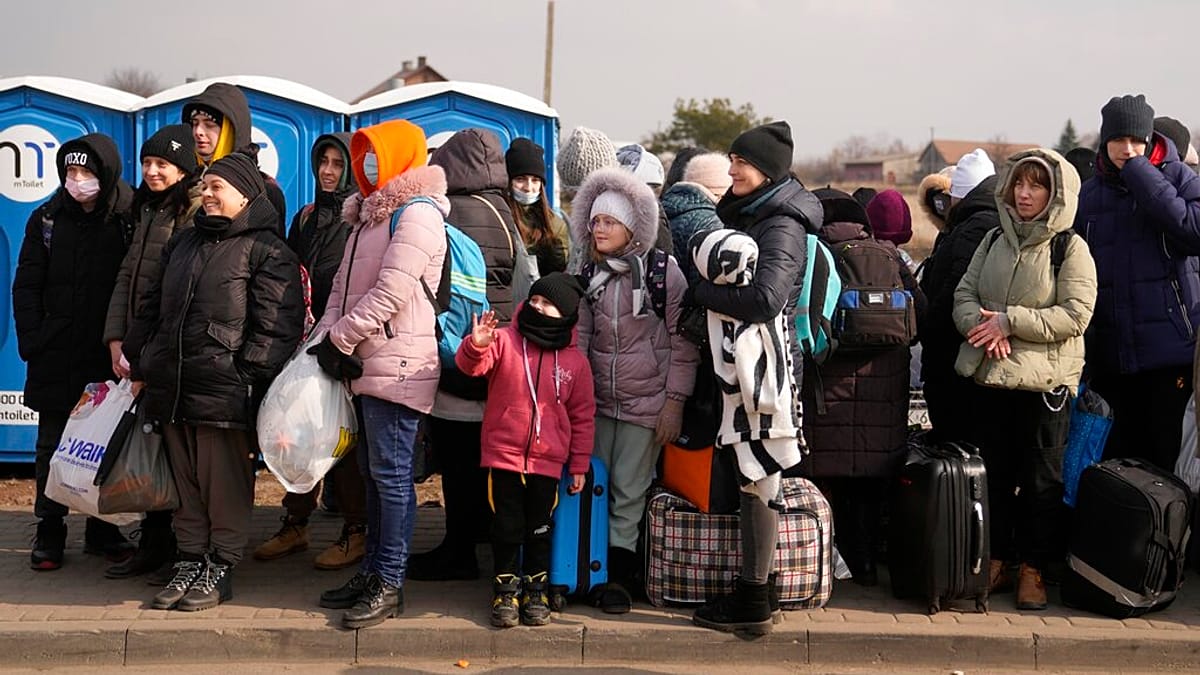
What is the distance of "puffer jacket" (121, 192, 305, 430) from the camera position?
4875 mm

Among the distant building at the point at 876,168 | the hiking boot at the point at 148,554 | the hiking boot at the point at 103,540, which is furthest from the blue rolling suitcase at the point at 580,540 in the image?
the distant building at the point at 876,168

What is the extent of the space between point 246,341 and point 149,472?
69 cm

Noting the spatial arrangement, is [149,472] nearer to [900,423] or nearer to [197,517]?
[197,517]

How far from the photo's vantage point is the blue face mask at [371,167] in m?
4.92

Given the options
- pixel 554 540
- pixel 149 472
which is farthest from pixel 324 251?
pixel 554 540

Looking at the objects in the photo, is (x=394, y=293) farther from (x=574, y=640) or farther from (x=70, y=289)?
(x=70, y=289)

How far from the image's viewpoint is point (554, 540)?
500cm

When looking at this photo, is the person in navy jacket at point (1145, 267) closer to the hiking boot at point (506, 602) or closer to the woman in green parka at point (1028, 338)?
the woman in green parka at point (1028, 338)

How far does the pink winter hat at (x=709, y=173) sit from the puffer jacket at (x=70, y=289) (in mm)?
2535

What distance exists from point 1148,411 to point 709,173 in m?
2.18

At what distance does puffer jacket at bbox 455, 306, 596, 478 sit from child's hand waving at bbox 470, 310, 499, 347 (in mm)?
44

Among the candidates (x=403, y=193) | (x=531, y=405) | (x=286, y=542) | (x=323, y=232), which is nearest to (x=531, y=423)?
(x=531, y=405)

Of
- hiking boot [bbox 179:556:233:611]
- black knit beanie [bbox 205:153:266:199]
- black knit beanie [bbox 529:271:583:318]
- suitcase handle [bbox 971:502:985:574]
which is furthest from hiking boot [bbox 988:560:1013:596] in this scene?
black knit beanie [bbox 205:153:266:199]

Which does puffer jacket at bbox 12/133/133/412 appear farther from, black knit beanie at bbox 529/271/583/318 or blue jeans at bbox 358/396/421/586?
black knit beanie at bbox 529/271/583/318
